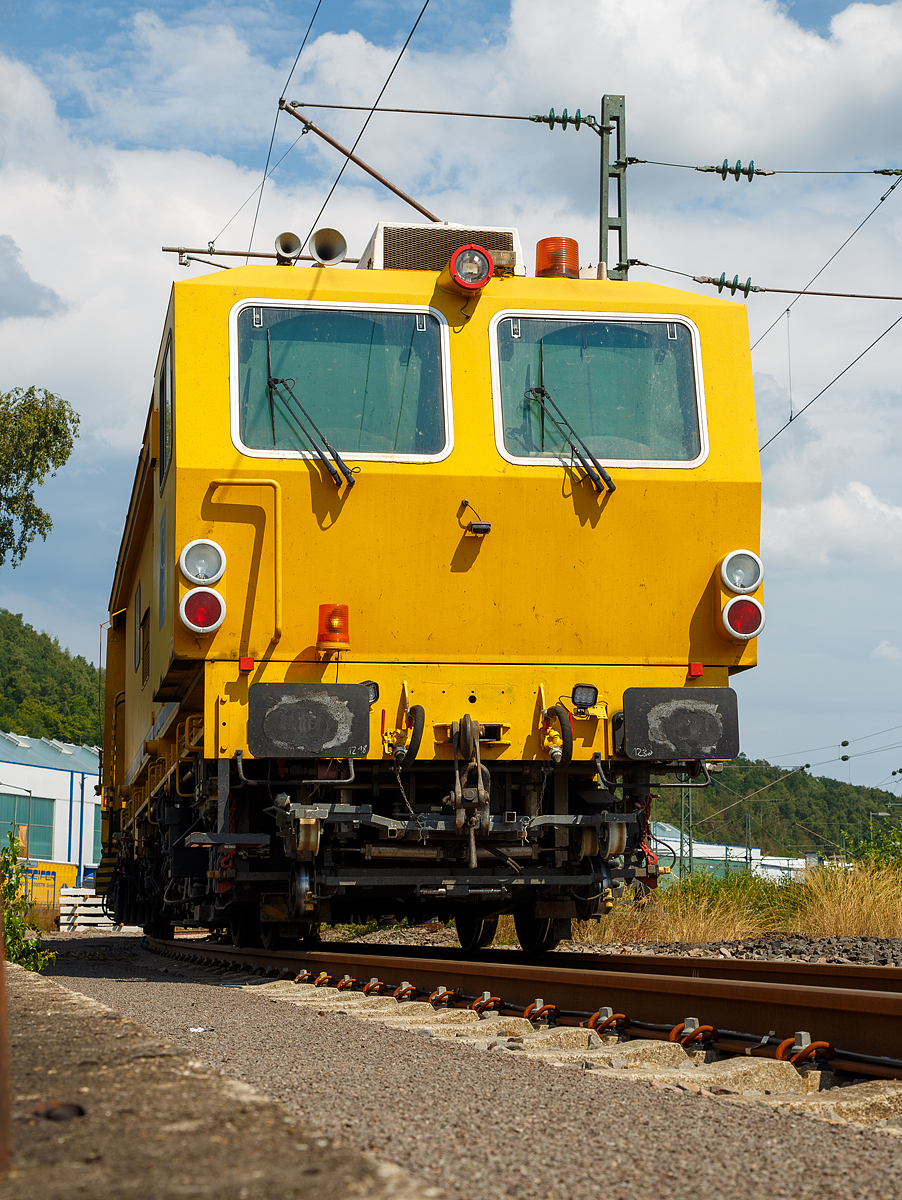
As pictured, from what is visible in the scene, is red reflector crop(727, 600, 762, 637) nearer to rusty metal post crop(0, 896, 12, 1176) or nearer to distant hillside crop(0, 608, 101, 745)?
rusty metal post crop(0, 896, 12, 1176)

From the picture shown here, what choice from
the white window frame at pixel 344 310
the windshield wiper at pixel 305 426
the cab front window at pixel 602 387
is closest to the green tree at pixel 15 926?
the white window frame at pixel 344 310

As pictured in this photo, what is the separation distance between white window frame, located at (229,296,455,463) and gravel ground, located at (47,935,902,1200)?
3460mm

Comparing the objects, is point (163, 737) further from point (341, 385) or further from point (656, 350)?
point (656, 350)

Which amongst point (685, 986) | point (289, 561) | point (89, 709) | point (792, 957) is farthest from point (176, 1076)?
point (89, 709)

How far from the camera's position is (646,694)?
23.1 ft

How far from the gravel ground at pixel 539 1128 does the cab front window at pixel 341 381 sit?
3.59 metres

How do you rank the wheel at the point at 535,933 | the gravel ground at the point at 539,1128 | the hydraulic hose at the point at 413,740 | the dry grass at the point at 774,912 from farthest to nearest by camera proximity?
the dry grass at the point at 774,912
the wheel at the point at 535,933
the hydraulic hose at the point at 413,740
the gravel ground at the point at 539,1128

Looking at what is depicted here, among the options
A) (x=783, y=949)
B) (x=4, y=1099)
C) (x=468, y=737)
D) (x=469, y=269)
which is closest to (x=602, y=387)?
(x=469, y=269)

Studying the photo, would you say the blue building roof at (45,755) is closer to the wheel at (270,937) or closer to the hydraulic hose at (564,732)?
the wheel at (270,937)

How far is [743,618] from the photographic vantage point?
24.0 feet

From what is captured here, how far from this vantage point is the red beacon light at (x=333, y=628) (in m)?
6.90

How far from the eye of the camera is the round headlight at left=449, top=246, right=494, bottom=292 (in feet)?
24.2

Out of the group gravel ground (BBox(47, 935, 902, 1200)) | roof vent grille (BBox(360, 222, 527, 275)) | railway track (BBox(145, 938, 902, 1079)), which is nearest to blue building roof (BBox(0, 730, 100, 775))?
roof vent grille (BBox(360, 222, 527, 275))

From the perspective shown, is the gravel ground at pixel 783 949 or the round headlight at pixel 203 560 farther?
the gravel ground at pixel 783 949
